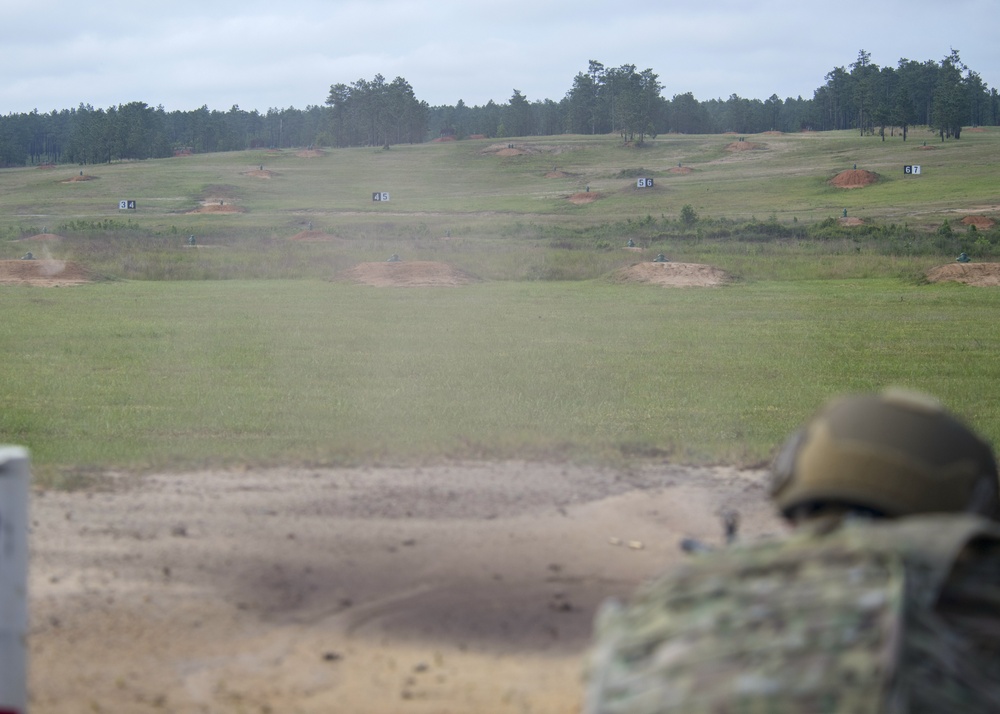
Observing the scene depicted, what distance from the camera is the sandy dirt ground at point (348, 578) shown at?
5.26 meters

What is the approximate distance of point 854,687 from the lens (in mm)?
→ 2797

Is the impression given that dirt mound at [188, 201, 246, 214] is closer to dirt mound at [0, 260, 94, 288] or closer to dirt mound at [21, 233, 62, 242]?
dirt mound at [21, 233, 62, 242]

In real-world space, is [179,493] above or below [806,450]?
below

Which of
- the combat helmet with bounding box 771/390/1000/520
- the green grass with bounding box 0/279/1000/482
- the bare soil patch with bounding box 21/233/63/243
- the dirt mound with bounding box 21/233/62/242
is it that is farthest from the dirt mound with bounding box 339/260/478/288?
the combat helmet with bounding box 771/390/1000/520

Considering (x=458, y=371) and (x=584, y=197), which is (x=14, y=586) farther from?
(x=584, y=197)

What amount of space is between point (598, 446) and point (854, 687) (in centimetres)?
788

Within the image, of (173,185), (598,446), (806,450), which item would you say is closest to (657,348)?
(598,446)

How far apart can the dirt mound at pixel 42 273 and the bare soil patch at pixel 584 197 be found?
5745 centimetres

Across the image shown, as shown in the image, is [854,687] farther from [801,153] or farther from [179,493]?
[801,153]

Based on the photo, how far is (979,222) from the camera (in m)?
59.1

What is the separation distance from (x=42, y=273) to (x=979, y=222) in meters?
47.3

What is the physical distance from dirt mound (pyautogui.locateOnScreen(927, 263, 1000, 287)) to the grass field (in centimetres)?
83

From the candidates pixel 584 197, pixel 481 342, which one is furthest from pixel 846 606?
pixel 584 197

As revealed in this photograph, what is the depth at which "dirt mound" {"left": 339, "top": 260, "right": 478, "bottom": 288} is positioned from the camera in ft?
123
